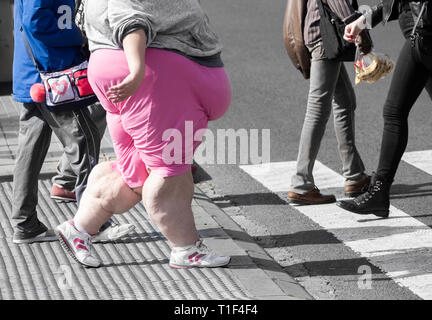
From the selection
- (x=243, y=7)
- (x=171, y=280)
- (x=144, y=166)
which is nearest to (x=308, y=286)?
(x=171, y=280)

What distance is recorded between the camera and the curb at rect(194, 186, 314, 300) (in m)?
4.87

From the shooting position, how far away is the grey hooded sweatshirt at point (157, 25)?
181 inches

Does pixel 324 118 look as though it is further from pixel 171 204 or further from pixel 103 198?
pixel 103 198

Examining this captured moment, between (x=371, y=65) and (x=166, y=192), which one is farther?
(x=371, y=65)

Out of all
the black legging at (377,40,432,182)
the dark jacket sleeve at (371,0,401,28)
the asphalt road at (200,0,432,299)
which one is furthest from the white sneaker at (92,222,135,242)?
the dark jacket sleeve at (371,0,401,28)

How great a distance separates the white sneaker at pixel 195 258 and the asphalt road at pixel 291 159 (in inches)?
18.5

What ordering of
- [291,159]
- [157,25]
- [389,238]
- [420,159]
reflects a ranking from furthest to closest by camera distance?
[291,159] → [420,159] → [389,238] → [157,25]

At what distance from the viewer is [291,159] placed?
25.1 feet

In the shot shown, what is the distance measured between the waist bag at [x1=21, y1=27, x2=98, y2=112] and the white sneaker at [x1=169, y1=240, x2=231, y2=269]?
1046mm

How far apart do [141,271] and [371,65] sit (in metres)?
2.05

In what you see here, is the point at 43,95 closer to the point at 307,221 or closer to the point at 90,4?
the point at 90,4

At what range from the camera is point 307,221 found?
20.5ft

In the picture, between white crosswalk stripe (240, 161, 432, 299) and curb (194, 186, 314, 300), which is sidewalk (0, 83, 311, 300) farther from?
white crosswalk stripe (240, 161, 432, 299)

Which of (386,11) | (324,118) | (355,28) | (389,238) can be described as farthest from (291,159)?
(386,11)
